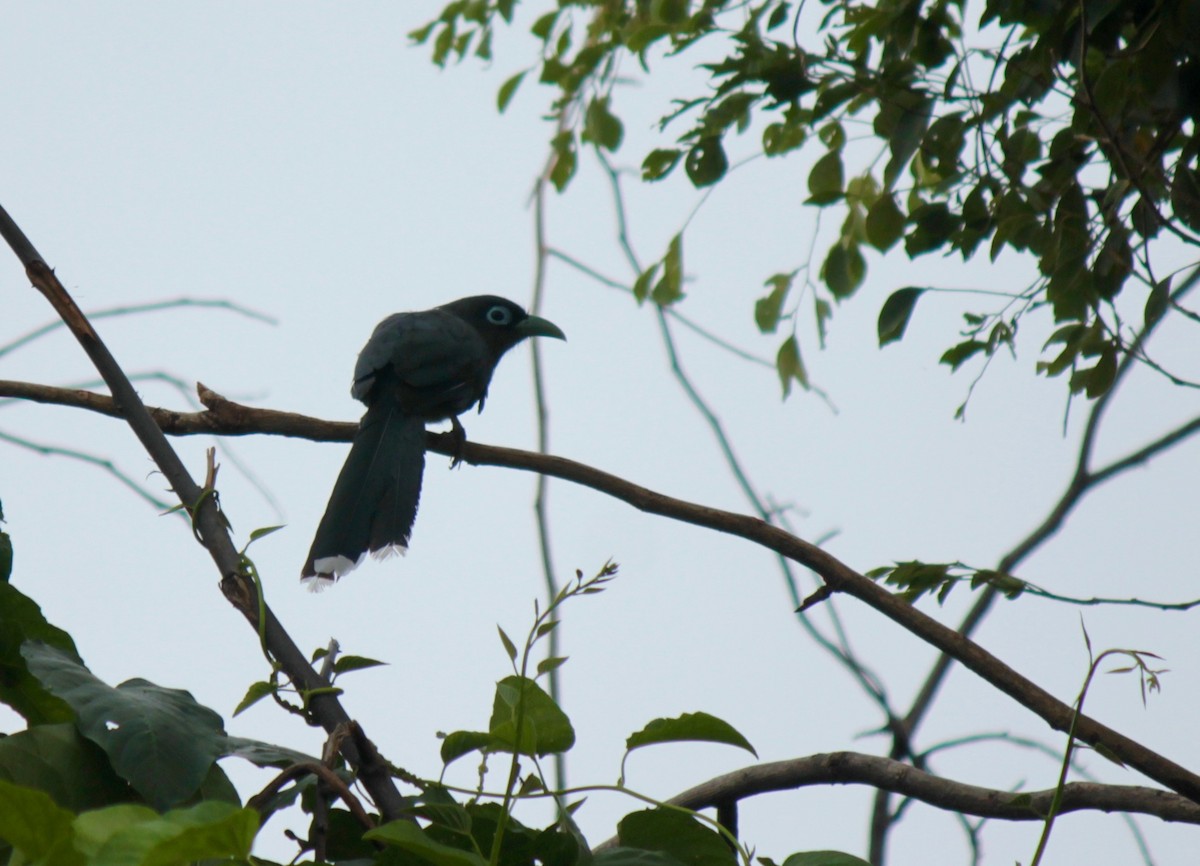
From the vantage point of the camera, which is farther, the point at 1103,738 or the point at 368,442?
the point at 368,442

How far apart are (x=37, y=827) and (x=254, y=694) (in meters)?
0.50

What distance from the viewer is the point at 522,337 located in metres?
7.18

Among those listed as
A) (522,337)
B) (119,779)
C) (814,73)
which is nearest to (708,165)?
(814,73)

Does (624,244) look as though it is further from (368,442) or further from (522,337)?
(522,337)

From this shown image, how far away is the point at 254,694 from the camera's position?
1.54 meters

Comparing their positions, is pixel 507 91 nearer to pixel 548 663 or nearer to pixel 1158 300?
pixel 1158 300

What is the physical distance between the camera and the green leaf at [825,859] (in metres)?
1.44

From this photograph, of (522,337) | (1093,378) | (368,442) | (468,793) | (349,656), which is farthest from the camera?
(522,337)

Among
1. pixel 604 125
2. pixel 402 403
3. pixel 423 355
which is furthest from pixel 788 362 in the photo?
pixel 423 355

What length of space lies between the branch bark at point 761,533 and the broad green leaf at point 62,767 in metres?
1.29

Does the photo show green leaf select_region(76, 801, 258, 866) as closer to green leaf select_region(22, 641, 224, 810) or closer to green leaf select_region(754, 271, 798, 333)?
green leaf select_region(22, 641, 224, 810)

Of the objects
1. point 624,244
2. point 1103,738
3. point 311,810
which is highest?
point 624,244

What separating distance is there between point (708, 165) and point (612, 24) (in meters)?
1.87

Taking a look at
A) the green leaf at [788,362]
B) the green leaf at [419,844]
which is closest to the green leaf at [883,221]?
the green leaf at [788,362]
